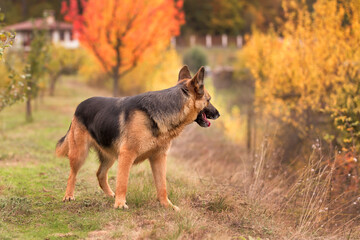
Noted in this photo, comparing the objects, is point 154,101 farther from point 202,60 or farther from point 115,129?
point 202,60

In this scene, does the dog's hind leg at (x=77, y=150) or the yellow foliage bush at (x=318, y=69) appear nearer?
the dog's hind leg at (x=77, y=150)

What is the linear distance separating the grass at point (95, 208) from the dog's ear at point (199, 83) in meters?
1.65

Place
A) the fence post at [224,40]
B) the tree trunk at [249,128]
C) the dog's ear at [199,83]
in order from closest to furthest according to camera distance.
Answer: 1. the dog's ear at [199,83]
2. the tree trunk at [249,128]
3. the fence post at [224,40]

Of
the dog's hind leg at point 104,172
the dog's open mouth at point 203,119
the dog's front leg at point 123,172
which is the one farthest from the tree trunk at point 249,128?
the dog's front leg at point 123,172

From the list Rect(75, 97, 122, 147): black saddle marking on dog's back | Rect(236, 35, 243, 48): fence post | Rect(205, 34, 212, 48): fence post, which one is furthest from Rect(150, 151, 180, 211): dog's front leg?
Rect(236, 35, 243, 48): fence post

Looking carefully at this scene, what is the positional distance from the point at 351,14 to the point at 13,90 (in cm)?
922

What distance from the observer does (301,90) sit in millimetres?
12539

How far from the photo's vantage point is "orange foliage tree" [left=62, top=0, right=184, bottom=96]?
55.0 ft

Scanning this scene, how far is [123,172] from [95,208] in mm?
697

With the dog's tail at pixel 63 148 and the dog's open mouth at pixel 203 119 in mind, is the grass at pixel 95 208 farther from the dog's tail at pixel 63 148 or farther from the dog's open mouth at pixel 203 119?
the dog's open mouth at pixel 203 119

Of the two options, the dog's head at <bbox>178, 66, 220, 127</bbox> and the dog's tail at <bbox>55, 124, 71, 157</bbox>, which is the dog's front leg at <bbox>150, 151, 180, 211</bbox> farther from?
the dog's tail at <bbox>55, 124, 71, 157</bbox>

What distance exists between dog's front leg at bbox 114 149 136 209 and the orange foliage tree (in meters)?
11.7

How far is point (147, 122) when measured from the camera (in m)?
5.94

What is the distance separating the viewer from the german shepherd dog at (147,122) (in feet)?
19.5
